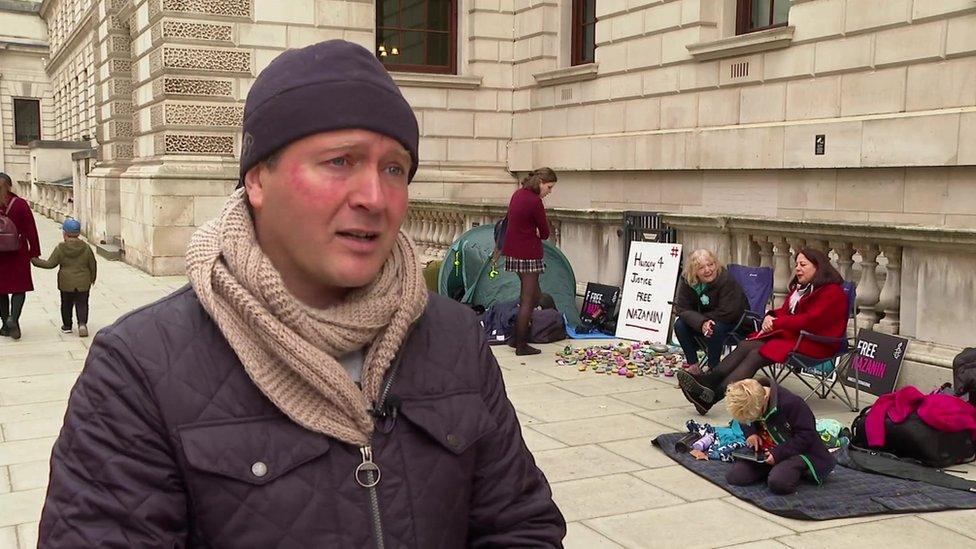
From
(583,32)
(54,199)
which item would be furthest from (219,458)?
(54,199)

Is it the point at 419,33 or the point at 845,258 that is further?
the point at 419,33

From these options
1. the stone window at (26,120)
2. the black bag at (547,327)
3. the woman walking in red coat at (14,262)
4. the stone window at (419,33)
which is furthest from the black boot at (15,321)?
the stone window at (26,120)

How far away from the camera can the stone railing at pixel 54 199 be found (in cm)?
3160

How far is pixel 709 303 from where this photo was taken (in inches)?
328

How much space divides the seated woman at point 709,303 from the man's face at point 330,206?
6.72m

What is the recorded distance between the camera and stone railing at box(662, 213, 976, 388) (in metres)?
7.50

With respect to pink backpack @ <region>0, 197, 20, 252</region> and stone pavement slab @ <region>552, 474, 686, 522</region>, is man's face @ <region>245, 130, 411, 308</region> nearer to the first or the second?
stone pavement slab @ <region>552, 474, 686, 522</region>

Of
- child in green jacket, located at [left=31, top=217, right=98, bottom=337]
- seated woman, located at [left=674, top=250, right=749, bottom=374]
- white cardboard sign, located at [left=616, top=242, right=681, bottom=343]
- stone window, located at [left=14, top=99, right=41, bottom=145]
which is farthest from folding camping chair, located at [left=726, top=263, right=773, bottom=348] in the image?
stone window, located at [left=14, top=99, right=41, bottom=145]

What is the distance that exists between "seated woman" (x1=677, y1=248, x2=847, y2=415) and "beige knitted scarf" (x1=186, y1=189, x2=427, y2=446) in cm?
570

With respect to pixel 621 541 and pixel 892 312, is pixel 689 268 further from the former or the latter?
pixel 621 541

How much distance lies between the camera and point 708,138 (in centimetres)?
1391

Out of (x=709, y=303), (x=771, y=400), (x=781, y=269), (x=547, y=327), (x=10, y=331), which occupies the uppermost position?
(x=781, y=269)

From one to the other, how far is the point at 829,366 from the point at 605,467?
268 centimetres

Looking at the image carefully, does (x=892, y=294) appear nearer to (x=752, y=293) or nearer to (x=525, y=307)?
(x=752, y=293)
